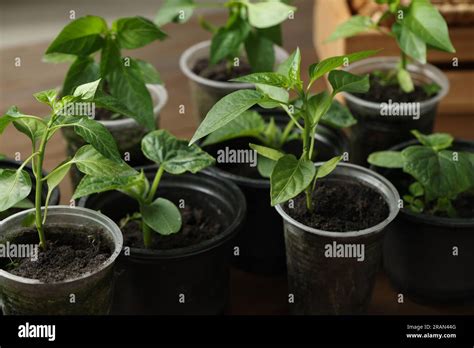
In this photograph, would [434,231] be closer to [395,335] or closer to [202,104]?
[395,335]

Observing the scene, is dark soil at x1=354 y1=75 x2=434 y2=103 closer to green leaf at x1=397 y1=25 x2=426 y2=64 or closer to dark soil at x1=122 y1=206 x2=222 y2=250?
green leaf at x1=397 y1=25 x2=426 y2=64

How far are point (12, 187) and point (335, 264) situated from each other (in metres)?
0.52

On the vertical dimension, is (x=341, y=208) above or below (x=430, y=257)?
above

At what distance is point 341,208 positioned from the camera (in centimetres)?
140

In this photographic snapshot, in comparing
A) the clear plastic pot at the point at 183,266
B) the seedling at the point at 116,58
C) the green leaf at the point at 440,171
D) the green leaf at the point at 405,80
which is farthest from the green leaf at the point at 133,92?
the green leaf at the point at 405,80

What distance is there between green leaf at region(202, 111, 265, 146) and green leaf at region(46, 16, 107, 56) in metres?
0.27

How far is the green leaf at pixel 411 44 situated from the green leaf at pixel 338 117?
16 cm

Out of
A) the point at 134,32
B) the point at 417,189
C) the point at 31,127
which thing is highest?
the point at 134,32

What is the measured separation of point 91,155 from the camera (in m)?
1.22

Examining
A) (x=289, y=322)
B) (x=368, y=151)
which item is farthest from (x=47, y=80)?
(x=289, y=322)

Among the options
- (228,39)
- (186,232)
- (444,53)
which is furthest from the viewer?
(444,53)

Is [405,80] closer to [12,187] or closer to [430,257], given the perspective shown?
[430,257]

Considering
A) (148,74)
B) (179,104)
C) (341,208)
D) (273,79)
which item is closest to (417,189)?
(341,208)

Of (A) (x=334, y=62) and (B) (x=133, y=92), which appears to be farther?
(B) (x=133, y=92)
